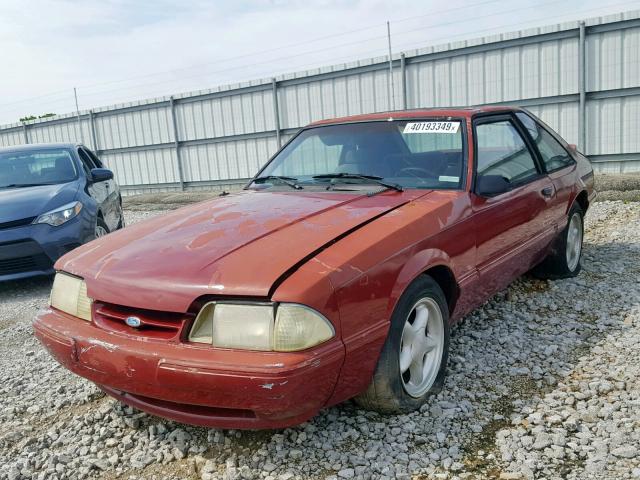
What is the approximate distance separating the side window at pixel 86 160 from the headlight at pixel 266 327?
5.13 meters

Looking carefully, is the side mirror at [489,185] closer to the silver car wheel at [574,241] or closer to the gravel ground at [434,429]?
the gravel ground at [434,429]

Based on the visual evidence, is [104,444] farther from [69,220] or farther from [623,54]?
[623,54]

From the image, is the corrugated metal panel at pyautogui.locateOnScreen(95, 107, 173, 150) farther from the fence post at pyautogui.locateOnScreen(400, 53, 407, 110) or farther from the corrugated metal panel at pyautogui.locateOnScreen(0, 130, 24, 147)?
the fence post at pyautogui.locateOnScreen(400, 53, 407, 110)

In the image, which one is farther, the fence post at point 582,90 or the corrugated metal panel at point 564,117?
the corrugated metal panel at point 564,117

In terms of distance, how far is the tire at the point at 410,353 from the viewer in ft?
7.98

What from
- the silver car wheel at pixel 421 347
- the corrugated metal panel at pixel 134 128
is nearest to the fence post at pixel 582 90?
the silver car wheel at pixel 421 347

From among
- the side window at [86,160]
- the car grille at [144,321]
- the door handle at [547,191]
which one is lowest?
the car grille at [144,321]

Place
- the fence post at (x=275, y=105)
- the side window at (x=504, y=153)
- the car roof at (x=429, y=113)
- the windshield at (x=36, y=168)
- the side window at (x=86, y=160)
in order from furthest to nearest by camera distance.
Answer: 1. the fence post at (x=275, y=105)
2. the side window at (x=86, y=160)
3. the windshield at (x=36, y=168)
4. the car roof at (x=429, y=113)
5. the side window at (x=504, y=153)

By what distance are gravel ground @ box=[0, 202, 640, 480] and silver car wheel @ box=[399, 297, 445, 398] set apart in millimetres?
132

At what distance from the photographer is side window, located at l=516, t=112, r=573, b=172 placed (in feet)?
13.9

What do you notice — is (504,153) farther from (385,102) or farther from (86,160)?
(385,102)

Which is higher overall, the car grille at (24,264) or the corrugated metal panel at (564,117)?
the corrugated metal panel at (564,117)

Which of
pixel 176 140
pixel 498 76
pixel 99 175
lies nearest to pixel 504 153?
pixel 99 175

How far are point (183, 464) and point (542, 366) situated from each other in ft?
6.53
